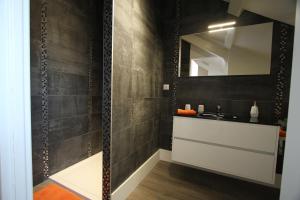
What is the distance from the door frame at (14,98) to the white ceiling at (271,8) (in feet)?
7.43

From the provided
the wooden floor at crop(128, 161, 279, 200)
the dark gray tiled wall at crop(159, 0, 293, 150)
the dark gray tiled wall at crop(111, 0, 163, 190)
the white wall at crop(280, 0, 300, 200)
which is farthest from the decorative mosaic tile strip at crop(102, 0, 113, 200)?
the dark gray tiled wall at crop(159, 0, 293, 150)

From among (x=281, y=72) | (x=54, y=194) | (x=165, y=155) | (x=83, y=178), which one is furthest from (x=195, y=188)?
(x=281, y=72)

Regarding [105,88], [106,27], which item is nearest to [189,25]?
[106,27]

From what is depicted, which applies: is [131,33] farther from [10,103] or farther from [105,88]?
[10,103]

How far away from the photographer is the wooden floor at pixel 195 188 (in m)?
1.79

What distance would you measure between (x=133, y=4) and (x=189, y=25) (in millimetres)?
1106

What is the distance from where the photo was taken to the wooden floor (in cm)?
179

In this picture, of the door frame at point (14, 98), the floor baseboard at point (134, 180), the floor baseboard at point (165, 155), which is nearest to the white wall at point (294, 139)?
the door frame at point (14, 98)

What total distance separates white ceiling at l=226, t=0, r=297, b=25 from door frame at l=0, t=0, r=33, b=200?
2.27 metres

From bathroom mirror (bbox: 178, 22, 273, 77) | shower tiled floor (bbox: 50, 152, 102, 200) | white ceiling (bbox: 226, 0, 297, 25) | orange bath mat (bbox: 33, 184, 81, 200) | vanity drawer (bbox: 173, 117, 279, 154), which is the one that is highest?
white ceiling (bbox: 226, 0, 297, 25)

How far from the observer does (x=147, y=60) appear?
85.7 inches

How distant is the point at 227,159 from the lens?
1.88 m

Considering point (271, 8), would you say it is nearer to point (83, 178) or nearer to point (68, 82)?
point (68, 82)

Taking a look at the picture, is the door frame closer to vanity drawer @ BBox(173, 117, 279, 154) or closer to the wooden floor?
the wooden floor
